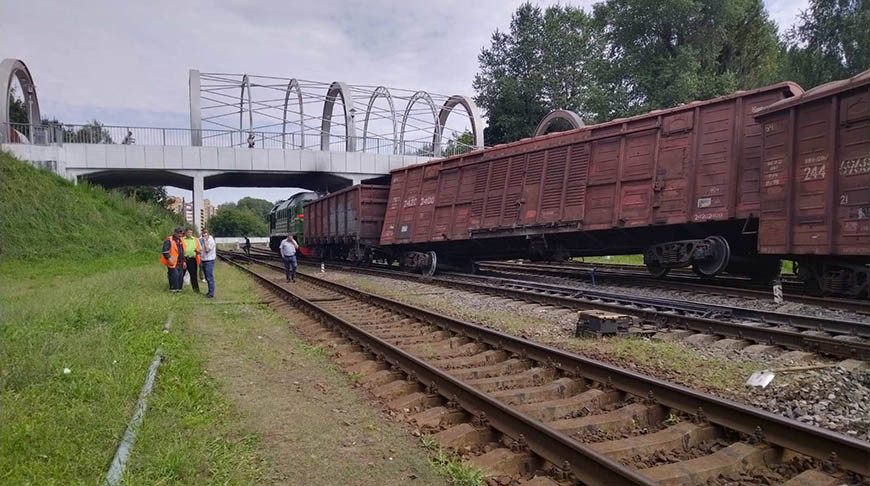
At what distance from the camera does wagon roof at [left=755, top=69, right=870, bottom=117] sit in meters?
8.07

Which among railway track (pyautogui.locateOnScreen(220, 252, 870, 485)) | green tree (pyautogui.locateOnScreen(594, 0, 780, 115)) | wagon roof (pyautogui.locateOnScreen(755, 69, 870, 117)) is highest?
green tree (pyautogui.locateOnScreen(594, 0, 780, 115))

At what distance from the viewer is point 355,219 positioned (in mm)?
19953

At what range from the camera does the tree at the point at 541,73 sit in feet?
150

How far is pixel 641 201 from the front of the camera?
37.3 ft

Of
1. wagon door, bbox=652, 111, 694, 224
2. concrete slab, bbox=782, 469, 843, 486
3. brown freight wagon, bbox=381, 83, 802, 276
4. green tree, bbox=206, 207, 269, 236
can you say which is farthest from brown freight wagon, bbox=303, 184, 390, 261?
green tree, bbox=206, 207, 269, 236

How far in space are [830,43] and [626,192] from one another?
2444 cm

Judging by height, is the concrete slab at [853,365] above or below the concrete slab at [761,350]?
above

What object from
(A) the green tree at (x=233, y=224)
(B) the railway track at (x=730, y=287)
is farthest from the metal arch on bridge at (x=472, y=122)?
(A) the green tree at (x=233, y=224)

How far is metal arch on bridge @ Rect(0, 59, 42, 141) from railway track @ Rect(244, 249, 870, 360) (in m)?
33.0

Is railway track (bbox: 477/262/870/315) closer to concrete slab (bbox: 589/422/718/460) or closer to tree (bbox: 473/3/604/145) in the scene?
concrete slab (bbox: 589/422/718/460)

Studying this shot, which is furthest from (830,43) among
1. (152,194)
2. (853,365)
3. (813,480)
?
(152,194)

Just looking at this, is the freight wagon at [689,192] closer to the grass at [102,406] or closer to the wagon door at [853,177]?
the wagon door at [853,177]

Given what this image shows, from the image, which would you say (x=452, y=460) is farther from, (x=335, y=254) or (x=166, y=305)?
(x=335, y=254)

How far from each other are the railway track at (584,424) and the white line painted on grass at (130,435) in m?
1.97
